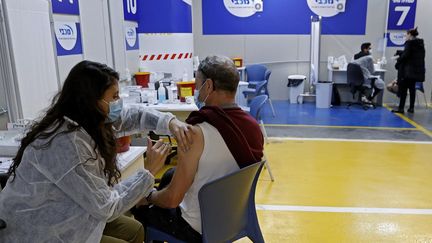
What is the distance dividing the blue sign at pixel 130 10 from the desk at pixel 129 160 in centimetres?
231

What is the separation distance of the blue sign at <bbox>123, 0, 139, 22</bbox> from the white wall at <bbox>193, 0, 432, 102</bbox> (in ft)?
10.6

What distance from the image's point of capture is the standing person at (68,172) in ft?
4.02

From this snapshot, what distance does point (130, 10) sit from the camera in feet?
13.6

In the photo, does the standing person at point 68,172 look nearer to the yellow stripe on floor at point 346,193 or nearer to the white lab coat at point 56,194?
the white lab coat at point 56,194

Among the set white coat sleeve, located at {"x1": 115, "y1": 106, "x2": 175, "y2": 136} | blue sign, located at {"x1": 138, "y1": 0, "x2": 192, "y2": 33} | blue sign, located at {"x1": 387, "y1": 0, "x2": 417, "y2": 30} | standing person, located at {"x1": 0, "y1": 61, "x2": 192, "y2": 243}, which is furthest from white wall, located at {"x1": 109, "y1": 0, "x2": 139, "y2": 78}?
blue sign, located at {"x1": 387, "y1": 0, "x2": 417, "y2": 30}

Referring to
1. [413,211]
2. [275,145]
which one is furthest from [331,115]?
[413,211]

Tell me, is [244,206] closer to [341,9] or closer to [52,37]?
[52,37]

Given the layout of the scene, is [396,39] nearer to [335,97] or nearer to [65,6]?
[335,97]

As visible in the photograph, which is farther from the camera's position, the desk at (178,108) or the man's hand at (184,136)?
the desk at (178,108)

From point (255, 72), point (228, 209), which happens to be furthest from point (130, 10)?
point (255, 72)

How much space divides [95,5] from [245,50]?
15.2 ft

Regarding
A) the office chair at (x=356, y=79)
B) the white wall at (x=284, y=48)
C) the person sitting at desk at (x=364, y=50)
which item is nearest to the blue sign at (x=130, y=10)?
the white wall at (x=284, y=48)

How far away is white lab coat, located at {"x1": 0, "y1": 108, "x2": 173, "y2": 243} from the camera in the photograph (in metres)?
1.22

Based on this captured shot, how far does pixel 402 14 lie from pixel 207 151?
6926mm
